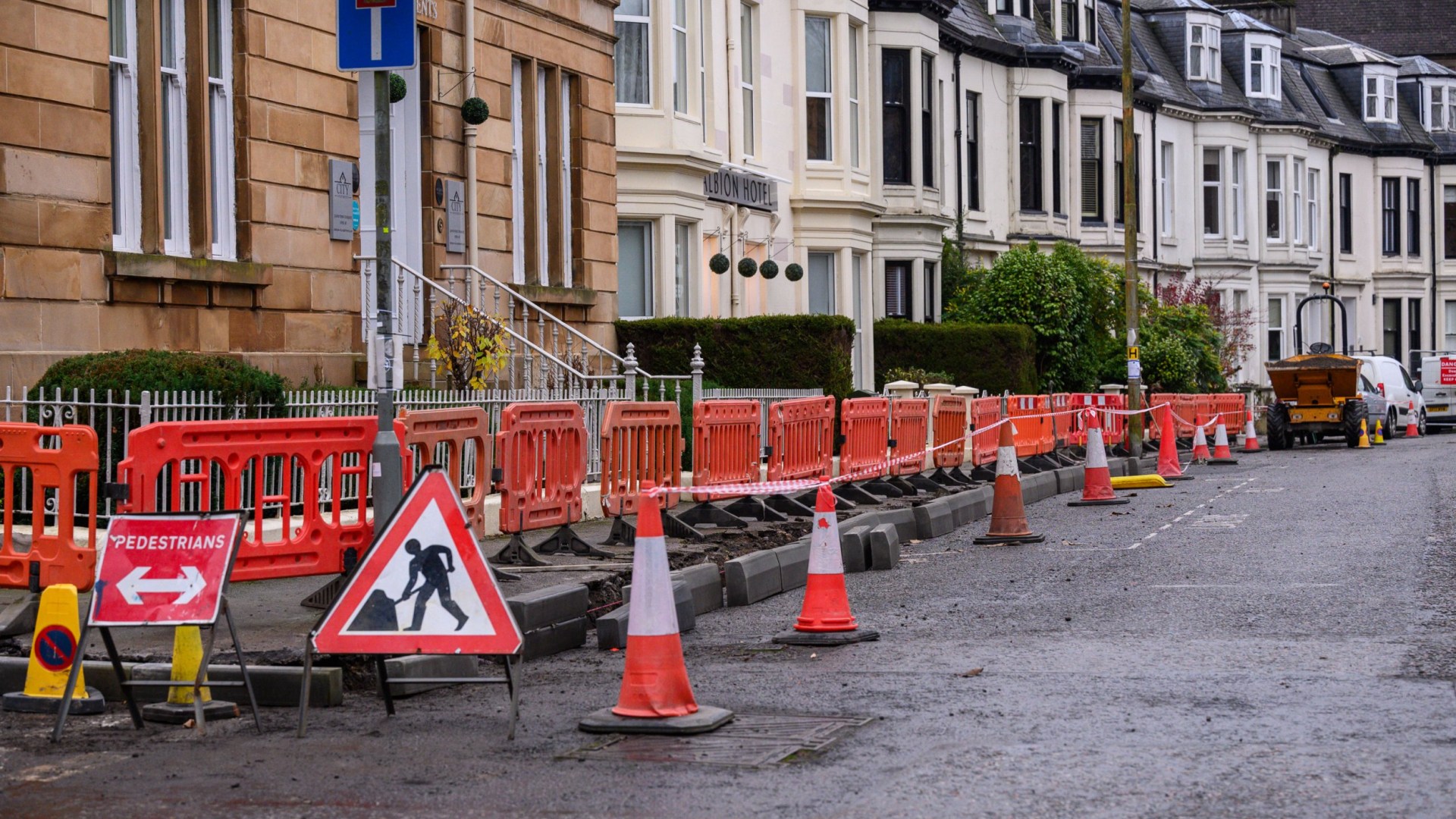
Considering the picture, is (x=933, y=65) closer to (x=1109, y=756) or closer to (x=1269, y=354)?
(x=1269, y=354)

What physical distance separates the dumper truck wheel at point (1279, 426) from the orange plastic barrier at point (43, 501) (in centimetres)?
3118

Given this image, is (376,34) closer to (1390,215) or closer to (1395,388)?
(1395,388)

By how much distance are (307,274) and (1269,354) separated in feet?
144

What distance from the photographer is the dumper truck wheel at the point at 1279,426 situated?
37.6m

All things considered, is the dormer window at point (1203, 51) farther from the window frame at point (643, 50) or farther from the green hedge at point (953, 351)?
the window frame at point (643, 50)

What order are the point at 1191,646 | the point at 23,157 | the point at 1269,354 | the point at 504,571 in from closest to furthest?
the point at 1191,646
the point at 504,571
the point at 23,157
the point at 1269,354

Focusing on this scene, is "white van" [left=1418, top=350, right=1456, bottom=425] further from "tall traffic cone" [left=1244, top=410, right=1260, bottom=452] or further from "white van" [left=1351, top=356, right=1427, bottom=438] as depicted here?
"tall traffic cone" [left=1244, top=410, right=1260, bottom=452]

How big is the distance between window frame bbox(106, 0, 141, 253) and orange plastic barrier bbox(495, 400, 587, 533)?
13.0ft

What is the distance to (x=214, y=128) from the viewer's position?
593 inches

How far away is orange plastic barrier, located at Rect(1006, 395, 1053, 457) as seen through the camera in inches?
960

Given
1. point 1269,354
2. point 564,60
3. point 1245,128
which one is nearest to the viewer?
point 564,60

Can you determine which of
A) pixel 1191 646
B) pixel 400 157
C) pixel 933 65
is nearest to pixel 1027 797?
pixel 1191 646

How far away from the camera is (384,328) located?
9.73 metres

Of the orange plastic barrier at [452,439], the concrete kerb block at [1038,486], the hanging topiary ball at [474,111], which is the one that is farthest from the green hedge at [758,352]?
the orange plastic barrier at [452,439]
